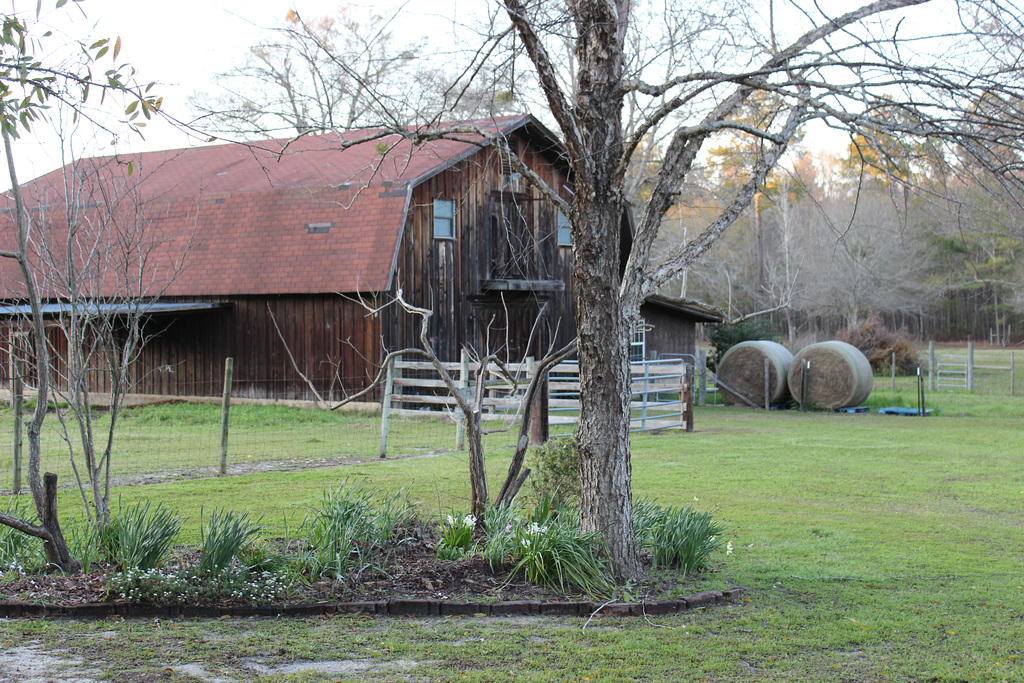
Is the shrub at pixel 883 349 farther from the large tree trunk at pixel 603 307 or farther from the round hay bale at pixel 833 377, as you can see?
the large tree trunk at pixel 603 307

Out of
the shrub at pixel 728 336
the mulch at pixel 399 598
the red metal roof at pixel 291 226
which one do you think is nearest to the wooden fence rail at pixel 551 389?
the red metal roof at pixel 291 226

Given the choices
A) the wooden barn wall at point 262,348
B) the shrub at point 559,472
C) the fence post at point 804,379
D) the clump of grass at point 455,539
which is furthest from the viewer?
the fence post at point 804,379

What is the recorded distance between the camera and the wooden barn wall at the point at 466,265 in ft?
64.8

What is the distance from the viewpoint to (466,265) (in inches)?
824

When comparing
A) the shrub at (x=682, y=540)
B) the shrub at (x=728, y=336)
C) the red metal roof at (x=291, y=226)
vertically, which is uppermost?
the red metal roof at (x=291, y=226)

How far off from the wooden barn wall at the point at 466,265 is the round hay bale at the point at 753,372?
544cm

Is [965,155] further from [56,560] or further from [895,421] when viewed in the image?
[895,421]

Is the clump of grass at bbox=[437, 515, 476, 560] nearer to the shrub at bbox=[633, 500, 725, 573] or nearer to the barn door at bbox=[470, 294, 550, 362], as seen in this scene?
the shrub at bbox=[633, 500, 725, 573]

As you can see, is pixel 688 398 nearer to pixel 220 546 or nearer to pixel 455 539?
pixel 455 539

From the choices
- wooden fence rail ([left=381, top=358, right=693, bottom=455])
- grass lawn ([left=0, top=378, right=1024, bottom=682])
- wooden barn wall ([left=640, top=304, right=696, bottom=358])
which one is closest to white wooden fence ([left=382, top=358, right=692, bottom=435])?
wooden fence rail ([left=381, top=358, right=693, bottom=455])

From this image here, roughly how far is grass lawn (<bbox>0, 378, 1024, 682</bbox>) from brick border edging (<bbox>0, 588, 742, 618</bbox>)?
136 millimetres

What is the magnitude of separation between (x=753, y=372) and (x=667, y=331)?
8.65 feet

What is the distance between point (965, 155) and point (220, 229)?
1829cm

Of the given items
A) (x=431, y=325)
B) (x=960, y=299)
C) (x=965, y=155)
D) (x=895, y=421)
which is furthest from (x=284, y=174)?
(x=960, y=299)
